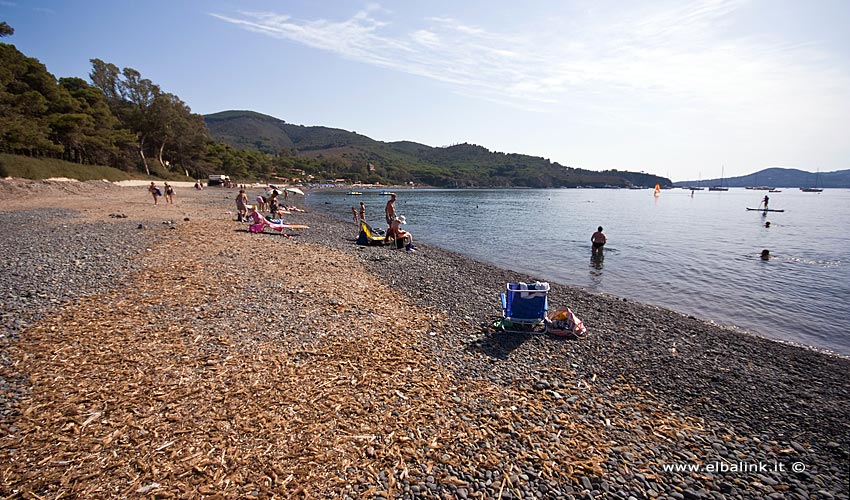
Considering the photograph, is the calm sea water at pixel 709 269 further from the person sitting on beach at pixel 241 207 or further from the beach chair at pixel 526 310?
the person sitting on beach at pixel 241 207

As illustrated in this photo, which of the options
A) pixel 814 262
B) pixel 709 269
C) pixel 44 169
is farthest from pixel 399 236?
pixel 44 169

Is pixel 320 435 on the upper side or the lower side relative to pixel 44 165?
lower

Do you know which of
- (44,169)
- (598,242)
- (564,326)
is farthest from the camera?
(44,169)

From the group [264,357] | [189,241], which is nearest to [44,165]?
[189,241]

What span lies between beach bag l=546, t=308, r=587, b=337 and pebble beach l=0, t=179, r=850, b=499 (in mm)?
215

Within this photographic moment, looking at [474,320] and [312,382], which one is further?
[474,320]

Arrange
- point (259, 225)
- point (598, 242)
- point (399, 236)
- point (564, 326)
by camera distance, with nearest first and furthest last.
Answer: point (564, 326) → point (399, 236) → point (259, 225) → point (598, 242)

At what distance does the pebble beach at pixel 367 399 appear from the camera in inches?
141

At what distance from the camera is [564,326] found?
7.75m

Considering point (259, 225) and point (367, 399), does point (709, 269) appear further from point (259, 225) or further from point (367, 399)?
point (259, 225)

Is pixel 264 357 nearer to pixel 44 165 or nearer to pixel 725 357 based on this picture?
pixel 725 357

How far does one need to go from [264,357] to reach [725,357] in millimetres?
9145

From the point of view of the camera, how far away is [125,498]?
3.12m

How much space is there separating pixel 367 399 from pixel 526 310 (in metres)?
4.12
